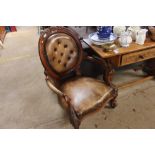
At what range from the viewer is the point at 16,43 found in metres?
4.04

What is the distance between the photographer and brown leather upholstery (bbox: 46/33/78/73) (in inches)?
59.8

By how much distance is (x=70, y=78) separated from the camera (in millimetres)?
1760

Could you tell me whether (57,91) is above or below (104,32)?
below

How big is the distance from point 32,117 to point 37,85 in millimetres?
635

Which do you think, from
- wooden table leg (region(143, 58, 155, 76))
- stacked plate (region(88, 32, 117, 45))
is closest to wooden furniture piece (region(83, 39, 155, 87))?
stacked plate (region(88, 32, 117, 45))

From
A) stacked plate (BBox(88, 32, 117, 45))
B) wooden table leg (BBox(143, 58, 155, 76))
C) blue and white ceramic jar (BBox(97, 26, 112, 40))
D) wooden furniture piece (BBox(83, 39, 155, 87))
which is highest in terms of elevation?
blue and white ceramic jar (BBox(97, 26, 112, 40))

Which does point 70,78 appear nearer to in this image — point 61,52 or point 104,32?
point 61,52

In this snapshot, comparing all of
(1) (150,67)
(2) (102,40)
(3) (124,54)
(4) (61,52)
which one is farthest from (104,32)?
(1) (150,67)

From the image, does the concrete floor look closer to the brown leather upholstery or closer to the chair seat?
the chair seat

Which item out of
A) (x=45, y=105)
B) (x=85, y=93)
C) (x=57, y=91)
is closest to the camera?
(x=57, y=91)

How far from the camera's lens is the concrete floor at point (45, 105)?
1771mm

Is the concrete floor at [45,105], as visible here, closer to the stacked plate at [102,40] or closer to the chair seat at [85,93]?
the chair seat at [85,93]

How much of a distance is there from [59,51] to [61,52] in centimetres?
2

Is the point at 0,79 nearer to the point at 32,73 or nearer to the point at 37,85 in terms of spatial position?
the point at 32,73
